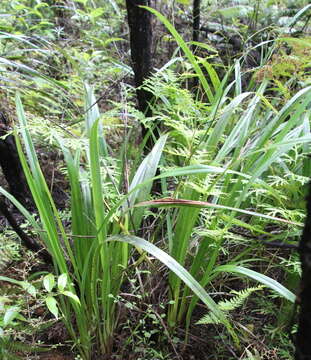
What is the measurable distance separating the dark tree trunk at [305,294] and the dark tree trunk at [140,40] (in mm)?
1006

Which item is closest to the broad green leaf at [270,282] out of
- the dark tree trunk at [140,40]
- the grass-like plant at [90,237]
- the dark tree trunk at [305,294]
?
the grass-like plant at [90,237]

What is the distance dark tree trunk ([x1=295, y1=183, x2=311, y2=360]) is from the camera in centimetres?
45

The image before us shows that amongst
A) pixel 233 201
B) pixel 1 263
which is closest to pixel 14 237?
pixel 1 263

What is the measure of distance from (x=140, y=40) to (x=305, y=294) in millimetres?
1269

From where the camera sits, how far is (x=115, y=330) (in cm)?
123

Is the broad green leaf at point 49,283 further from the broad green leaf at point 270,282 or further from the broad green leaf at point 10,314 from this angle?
the broad green leaf at point 270,282

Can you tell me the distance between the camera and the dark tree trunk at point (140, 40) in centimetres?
142

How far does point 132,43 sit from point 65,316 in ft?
3.55

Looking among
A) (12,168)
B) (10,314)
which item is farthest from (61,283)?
(12,168)

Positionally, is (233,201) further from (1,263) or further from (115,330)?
(1,263)

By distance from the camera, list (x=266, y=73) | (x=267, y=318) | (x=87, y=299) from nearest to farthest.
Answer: (x=87, y=299), (x=267, y=318), (x=266, y=73)

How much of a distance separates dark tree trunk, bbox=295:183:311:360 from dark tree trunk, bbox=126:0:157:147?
1006 mm

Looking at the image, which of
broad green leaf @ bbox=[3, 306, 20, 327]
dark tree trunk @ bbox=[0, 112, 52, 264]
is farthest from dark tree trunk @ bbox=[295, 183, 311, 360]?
dark tree trunk @ bbox=[0, 112, 52, 264]

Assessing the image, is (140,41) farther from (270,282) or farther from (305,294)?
(305,294)
